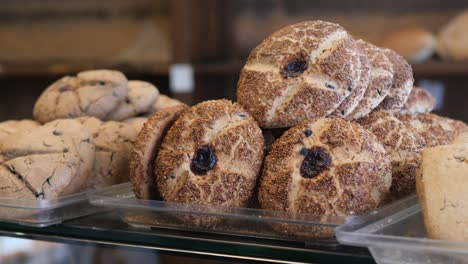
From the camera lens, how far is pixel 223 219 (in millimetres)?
706

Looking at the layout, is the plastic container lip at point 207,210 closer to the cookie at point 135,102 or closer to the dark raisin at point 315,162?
the dark raisin at point 315,162

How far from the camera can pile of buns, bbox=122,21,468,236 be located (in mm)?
703

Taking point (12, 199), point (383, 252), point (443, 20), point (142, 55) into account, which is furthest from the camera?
point (142, 55)

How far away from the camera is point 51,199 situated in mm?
827

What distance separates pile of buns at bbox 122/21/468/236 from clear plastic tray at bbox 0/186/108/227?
82mm

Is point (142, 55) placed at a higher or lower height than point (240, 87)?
lower

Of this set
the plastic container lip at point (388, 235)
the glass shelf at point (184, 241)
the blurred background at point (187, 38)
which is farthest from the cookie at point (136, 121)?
the blurred background at point (187, 38)

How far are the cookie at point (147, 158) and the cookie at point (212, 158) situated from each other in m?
0.02

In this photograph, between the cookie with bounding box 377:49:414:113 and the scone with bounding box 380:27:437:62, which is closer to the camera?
the cookie with bounding box 377:49:414:113

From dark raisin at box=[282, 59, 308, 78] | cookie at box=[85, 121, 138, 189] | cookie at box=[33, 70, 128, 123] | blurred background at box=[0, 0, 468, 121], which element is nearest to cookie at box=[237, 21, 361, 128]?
dark raisin at box=[282, 59, 308, 78]

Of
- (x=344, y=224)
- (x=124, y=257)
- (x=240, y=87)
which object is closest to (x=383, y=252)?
(x=344, y=224)

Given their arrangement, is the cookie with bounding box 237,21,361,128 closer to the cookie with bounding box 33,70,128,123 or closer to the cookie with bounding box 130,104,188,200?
the cookie with bounding box 130,104,188,200

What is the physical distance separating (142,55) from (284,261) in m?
→ 2.66

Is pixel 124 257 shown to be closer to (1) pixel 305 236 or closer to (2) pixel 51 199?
(2) pixel 51 199
